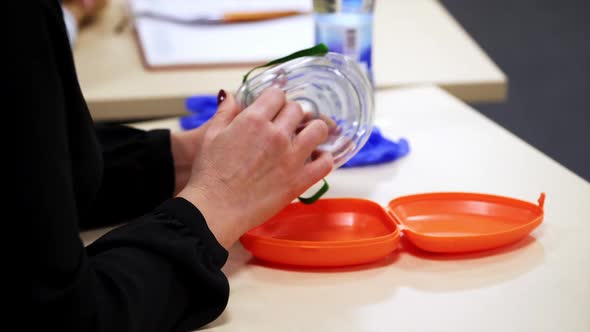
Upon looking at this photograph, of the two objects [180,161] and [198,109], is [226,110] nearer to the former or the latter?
[180,161]

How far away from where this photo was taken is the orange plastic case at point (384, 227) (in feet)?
2.27

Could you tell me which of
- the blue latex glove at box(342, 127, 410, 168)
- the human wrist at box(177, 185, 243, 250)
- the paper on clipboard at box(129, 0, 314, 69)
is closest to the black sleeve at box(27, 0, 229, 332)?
the human wrist at box(177, 185, 243, 250)

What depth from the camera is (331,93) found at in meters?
0.84

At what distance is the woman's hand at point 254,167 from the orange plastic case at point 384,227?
0.12ft

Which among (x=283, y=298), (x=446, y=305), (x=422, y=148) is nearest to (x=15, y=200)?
(x=283, y=298)

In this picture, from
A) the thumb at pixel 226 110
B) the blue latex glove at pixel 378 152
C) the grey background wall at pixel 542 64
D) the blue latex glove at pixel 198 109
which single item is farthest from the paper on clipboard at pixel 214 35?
the grey background wall at pixel 542 64

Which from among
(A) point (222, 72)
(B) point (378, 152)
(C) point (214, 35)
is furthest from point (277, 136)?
(C) point (214, 35)

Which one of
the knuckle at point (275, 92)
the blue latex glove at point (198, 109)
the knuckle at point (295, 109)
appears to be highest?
the knuckle at point (275, 92)

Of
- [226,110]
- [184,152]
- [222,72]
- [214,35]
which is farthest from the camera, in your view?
[214,35]

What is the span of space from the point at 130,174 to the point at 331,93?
26 cm

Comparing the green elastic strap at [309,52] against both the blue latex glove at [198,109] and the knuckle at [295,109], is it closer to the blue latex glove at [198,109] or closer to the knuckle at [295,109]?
the knuckle at [295,109]

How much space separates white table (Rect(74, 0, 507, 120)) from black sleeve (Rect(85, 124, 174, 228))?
295 mm

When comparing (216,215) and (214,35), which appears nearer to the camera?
(216,215)

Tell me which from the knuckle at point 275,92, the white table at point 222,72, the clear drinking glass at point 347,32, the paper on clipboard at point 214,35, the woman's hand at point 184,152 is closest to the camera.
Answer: the knuckle at point 275,92
